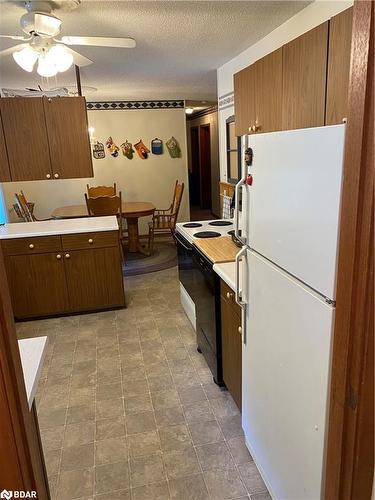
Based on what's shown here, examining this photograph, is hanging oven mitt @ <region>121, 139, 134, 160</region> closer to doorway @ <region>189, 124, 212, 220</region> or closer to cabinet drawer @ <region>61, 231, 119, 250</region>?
doorway @ <region>189, 124, 212, 220</region>

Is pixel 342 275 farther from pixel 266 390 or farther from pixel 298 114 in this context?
pixel 298 114

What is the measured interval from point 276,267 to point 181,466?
3.89 ft

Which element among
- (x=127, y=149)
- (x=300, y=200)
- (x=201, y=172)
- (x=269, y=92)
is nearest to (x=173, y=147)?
(x=127, y=149)

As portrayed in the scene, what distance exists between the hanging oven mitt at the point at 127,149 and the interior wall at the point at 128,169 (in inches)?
2.4

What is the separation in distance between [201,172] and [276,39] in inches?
232

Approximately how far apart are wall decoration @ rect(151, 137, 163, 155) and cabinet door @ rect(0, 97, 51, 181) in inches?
133

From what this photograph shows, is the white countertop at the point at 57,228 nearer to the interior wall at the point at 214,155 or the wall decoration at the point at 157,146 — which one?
the wall decoration at the point at 157,146

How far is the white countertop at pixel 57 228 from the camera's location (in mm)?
3366

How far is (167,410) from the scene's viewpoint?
2240 millimetres

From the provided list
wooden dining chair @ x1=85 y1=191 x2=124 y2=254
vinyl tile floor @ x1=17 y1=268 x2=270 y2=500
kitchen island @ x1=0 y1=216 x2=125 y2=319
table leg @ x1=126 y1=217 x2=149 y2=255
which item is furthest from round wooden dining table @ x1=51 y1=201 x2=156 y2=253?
vinyl tile floor @ x1=17 y1=268 x2=270 y2=500

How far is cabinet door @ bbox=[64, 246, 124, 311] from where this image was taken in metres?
3.50

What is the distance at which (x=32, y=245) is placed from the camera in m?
3.38

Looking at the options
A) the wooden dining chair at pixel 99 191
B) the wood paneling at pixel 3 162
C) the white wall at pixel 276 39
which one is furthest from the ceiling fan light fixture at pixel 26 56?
the wooden dining chair at pixel 99 191

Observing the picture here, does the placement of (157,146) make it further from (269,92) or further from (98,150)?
(269,92)
